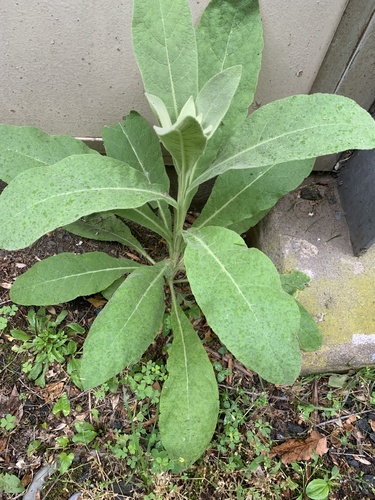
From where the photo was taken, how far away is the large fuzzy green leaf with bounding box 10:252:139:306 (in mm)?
1848

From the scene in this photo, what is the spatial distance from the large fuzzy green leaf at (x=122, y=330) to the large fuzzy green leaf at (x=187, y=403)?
182 mm

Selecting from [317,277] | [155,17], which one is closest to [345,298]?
[317,277]

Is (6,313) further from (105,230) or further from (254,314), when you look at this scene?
(254,314)

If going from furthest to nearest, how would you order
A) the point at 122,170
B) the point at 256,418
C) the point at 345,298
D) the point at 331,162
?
the point at 331,162, the point at 345,298, the point at 256,418, the point at 122,170

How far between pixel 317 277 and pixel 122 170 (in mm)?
1106

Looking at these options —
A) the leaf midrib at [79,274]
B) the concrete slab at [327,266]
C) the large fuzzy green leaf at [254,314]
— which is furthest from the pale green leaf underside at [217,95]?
the concrete slab at [327,266]

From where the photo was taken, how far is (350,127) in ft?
4.33

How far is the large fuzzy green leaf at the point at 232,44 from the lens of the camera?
5.33 ft

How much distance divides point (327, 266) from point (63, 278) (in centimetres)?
120

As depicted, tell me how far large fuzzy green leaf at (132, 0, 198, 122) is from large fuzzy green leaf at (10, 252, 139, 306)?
74 cm

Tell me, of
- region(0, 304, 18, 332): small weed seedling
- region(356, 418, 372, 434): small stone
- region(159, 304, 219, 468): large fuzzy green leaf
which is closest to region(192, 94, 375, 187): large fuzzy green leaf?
region(159, 304, 219, 468): large fuzzy green leaf

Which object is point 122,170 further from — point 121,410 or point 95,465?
point 95,465

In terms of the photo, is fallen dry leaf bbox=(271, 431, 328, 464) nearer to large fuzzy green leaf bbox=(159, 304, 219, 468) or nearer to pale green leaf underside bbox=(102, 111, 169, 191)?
large fuzzy green leaf bbox=(159, 304, 219, 468)

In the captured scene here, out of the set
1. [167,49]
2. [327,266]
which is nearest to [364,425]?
[327,266]
